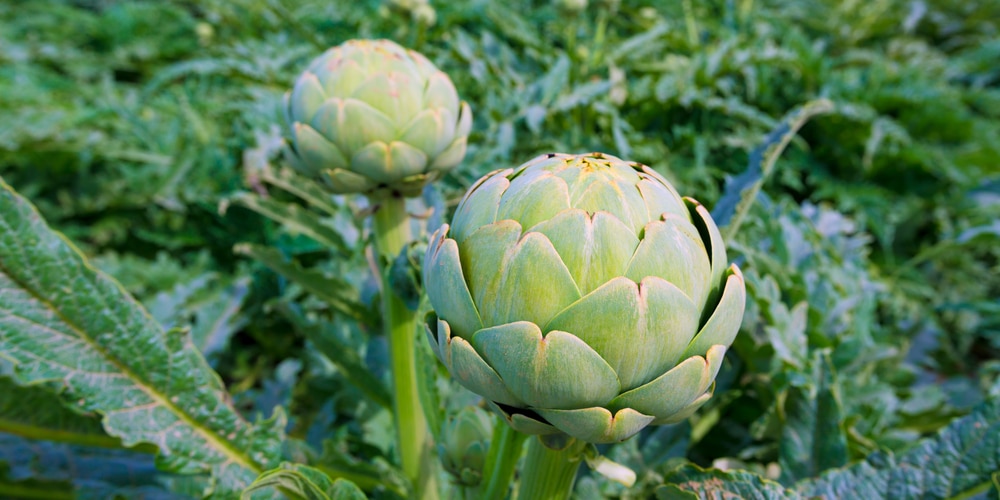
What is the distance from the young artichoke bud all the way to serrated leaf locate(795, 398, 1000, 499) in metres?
0.26

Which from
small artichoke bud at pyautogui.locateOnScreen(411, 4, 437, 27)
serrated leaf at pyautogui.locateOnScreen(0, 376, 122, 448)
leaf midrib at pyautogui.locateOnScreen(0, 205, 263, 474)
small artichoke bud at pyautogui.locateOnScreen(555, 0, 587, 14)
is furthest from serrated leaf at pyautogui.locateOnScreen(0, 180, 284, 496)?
small artichoke bud at pyautogui.locateOnScreen(555, 0, 587, 14)

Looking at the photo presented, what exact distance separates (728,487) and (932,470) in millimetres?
205

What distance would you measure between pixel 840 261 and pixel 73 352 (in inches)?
37.7

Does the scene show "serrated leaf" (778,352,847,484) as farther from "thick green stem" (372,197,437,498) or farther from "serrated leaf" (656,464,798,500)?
"thick green stem" (372,197,437,498)

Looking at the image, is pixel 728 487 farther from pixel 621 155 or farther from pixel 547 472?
pixel 621 155

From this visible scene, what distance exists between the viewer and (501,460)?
498mm

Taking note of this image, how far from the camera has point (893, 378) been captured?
1.03 metres

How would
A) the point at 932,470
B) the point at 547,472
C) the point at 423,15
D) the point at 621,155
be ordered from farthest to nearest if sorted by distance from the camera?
the point at 423,15
the point at 621,155
the point at 932,470
the point at 547,472

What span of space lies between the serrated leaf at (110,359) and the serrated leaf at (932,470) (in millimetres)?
498

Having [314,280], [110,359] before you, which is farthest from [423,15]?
[110,359]

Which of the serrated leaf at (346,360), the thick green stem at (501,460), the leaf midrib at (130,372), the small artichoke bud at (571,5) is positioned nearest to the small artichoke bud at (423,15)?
the small artichoke bud at (571,5)

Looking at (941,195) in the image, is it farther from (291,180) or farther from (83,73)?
(83,73)

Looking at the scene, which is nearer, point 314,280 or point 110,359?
point 110,359

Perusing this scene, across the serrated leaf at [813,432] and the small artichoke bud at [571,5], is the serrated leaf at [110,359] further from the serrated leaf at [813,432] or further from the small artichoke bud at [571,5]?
the small artichoke bud at [571,5]
